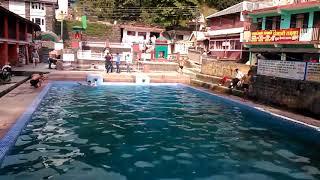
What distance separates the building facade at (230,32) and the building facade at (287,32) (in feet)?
11.1

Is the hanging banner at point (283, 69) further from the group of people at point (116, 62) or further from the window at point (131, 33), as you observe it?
the window at point (131, 33)

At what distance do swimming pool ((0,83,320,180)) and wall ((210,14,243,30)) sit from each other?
2382 cm

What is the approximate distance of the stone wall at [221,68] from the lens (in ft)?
79.5

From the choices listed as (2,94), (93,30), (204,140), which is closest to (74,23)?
(93,30)

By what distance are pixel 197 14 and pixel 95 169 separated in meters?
52.9

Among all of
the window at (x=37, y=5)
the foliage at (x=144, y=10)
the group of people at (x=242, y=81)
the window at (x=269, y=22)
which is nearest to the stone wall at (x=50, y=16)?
the window at (x=37, y=5)

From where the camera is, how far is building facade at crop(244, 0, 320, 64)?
2650cm

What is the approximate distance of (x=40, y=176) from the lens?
7.61 m

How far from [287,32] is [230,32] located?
1304 centimetres

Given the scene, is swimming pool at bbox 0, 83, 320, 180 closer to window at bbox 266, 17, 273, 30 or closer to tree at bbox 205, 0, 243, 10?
window at bbox 266, 17, 273, 30

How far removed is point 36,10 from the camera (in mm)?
52312

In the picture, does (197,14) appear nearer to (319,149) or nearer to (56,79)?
(56,79)

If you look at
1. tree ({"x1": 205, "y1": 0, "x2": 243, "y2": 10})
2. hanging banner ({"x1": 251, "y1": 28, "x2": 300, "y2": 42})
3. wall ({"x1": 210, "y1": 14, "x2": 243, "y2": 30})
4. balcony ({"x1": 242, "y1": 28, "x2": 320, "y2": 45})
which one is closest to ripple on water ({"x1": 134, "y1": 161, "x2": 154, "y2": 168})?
balcony ({"x1": 242, "y1": 28, "x2": 320, "y2": 45})

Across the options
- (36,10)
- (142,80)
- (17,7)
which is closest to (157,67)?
(142,80)
